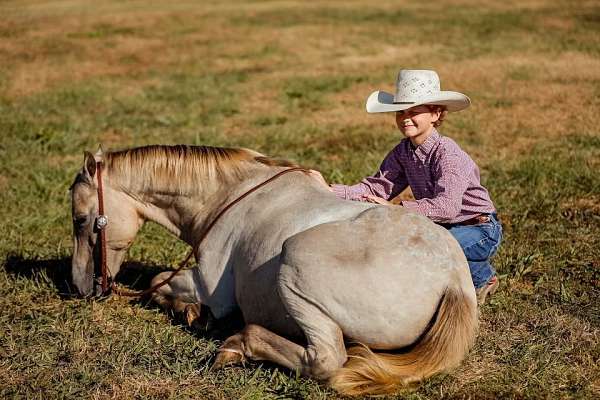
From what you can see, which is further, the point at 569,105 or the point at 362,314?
the point at 569,105

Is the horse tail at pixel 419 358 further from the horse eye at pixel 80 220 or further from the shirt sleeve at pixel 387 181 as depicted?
the horse eye at pixel 80 220

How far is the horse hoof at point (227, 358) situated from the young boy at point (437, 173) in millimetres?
1294

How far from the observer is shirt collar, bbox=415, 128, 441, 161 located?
A: 4645 millimetres

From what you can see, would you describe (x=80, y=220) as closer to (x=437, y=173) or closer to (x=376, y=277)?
(x=376, y=277)

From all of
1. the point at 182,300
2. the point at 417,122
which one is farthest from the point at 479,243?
the point at 182,300

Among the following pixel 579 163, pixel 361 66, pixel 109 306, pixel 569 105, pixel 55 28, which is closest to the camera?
pixel 109 306

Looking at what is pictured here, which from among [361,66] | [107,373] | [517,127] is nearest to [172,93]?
[361,66]

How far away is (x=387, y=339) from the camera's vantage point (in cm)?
372

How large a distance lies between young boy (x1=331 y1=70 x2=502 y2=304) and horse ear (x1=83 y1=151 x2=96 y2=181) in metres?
1.61

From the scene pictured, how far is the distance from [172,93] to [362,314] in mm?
9915

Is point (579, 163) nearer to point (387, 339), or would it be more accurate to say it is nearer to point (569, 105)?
point (569, 105)

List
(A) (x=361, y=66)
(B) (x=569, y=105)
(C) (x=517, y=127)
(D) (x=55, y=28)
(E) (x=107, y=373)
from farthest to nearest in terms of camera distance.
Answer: (D) (x=55, y=28)
(A) (x=361, y=66)
(B) (x=569, y=105)
(C) (x=517, y=127)
(E) (x=107, y=373)

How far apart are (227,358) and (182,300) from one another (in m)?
0.96

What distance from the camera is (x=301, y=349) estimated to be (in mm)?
3725
